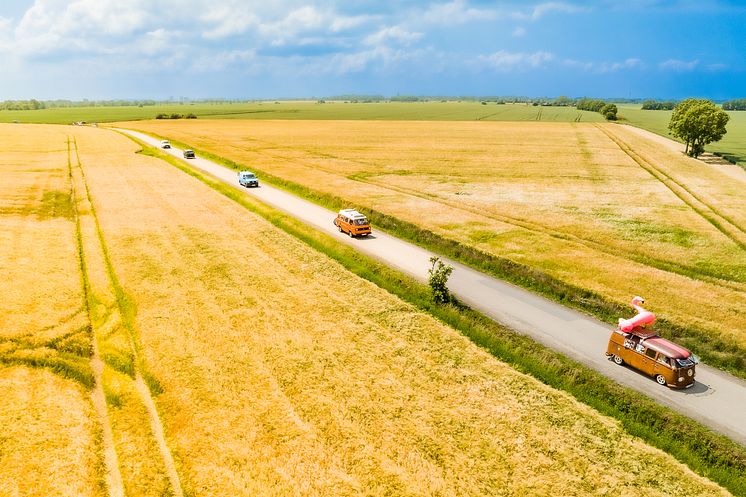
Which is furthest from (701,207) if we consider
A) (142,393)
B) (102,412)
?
(102,412)

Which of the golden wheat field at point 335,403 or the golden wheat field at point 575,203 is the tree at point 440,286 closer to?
the golden wheat field at point 335,403

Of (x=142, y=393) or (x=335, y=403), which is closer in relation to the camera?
(x=335, y=403)

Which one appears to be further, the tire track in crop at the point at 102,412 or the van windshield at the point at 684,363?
the van windshield at the point at 684,363

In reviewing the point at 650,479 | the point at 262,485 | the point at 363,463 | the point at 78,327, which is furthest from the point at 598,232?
the point at 78,327

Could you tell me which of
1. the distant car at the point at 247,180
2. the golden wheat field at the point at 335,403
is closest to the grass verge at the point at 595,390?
the golden wheat field at the point at 335,403

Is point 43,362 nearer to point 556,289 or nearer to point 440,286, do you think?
point 440,286

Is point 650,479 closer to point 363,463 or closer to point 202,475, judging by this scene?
point 363,463
